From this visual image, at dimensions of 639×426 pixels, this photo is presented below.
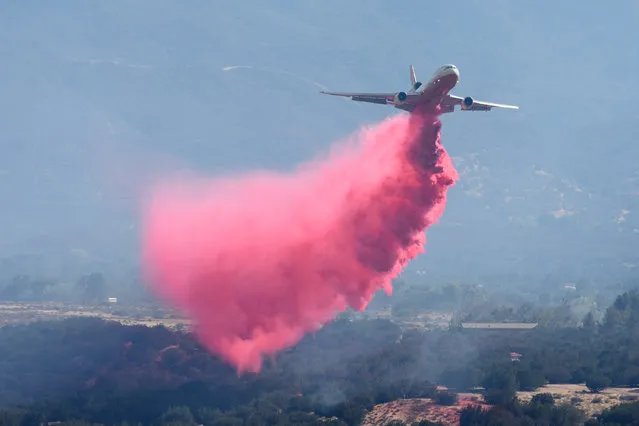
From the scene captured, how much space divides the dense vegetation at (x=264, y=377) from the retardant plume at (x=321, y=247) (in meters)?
3.61

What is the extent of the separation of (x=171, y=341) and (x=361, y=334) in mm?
37253

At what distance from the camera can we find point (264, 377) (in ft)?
308

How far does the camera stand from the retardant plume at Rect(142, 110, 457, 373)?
86.7m

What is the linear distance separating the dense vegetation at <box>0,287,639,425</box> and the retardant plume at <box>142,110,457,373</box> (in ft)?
11.8

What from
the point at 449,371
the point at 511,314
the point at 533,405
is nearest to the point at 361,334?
the point at 449,371

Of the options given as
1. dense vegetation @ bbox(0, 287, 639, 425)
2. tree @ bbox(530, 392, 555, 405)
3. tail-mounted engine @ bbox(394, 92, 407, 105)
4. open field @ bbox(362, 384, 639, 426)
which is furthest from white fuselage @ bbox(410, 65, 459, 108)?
tree @ bbox(530, 392, 555, 405)

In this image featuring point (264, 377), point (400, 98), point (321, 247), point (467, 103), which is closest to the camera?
point (400, 98)

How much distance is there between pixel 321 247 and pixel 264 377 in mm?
12517

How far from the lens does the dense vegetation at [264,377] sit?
83.9 metres

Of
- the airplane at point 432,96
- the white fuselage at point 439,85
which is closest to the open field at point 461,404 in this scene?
the airplane at point 432,96

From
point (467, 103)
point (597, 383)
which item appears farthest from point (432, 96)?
point (597, 383)

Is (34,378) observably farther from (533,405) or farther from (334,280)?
(533,405)

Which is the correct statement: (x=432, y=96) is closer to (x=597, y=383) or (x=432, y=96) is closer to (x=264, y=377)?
(x=264, y=377)

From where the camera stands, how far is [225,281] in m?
92.9
